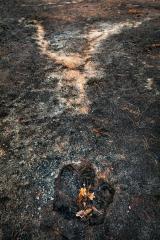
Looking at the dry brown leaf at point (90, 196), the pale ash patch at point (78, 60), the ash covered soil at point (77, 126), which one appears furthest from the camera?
the pale ash patch at point (78, 60)

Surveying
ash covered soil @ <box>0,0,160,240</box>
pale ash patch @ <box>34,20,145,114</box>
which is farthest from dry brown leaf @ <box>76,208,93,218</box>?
pale ash patch @ <box>34,20,145,114</box>

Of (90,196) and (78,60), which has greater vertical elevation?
(78,60)

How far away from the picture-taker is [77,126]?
3.09 metres

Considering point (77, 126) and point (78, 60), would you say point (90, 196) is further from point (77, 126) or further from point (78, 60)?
point (78, 60)

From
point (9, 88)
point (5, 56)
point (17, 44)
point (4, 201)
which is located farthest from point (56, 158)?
point (17, 44)

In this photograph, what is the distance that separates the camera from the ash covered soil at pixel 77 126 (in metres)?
2.38

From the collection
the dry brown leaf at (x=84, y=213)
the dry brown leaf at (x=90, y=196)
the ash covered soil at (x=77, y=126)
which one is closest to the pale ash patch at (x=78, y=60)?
the ash covered soil at (x=77, y=126)

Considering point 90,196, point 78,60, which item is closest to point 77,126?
point 90,196

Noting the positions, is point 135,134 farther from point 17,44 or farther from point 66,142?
point 17,44

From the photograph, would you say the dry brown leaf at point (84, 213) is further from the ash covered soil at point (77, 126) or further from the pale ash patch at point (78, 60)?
the pale ash patch at point (78, 60)

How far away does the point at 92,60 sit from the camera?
407cm

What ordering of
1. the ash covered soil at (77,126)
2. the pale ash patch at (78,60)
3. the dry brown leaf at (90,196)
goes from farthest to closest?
the pale ash patch at (78,60) < the dry brown leaf at (90,196) < the ash covered soil at (77,126)

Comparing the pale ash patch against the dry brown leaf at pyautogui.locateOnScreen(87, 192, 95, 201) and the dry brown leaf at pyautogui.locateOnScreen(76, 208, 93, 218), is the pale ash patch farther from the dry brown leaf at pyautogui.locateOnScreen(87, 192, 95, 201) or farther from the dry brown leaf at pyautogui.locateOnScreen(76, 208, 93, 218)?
the dry brown leaf at pyautogui.locateOnScreen(76, 208, 93, 218)

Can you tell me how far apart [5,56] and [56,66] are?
77cm
